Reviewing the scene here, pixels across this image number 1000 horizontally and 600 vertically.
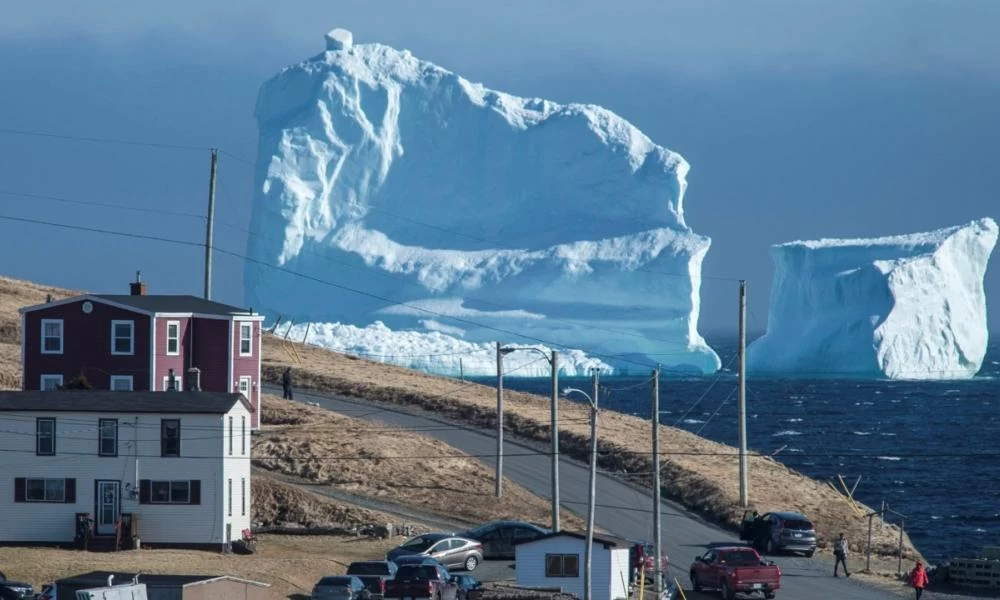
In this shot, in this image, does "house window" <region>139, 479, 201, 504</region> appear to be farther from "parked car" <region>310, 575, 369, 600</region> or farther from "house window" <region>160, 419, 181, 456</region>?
"parked car" <region>310, 575, 369, 600</region>

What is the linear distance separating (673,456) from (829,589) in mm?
20796

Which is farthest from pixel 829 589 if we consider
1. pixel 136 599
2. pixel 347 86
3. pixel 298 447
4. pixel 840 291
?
pixel 347 86

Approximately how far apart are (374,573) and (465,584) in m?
2.11

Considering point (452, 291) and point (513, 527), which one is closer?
point (513, 527)

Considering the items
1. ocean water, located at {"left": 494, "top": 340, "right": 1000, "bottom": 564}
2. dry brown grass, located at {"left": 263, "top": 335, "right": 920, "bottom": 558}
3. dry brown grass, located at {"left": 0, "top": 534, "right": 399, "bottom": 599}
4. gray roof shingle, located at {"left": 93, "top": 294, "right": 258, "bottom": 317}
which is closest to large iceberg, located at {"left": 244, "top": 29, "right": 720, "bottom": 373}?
ocean water, located at {"left": 494, "top": 340, "right": 1000, "bottom": 564}

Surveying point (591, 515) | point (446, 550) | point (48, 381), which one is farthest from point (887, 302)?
point (591, 515)

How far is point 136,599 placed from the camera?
31.3 m

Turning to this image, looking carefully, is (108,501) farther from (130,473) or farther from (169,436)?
(169,436)

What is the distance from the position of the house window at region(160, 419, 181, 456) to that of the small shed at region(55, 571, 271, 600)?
10.0 m

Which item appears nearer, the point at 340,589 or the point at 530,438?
the point at 340,589

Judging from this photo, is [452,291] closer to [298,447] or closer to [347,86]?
[347,86]

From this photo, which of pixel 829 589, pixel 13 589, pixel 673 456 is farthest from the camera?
pixel 673 456

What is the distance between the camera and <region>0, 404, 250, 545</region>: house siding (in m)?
43.6

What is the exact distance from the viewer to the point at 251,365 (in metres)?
58.1
